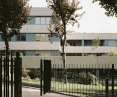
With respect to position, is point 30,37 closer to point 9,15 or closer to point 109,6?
point 9,15

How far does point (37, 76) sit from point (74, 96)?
20490mm

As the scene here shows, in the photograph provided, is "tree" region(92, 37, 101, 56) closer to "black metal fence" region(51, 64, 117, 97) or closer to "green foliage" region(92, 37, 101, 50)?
"green foliage" region(92, 37, 101, 50)

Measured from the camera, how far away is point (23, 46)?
3347 cm

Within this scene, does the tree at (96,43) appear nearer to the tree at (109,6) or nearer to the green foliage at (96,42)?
the green foliage at (96,42)

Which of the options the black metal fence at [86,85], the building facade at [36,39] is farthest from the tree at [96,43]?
the black metal fence at [86,85]

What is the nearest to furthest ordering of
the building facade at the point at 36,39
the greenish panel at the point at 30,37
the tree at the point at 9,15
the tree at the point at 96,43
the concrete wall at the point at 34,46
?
the tree at the point at 9,15 < the concrete wall at the point at 34,46 < the building facade at the point at 36,39 < the greenish panel at the point at 30,37 < the tree at the point at 96,43

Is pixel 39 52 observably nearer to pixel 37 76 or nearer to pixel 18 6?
pixel 37 76

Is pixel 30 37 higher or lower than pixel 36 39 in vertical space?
higher

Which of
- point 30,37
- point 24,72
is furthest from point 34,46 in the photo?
point 24,72

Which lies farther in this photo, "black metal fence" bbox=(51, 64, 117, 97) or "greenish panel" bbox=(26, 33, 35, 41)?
"greenish panel" bbox=(26, 33, 35, 41)

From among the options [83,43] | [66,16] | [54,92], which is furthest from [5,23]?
[83,43]

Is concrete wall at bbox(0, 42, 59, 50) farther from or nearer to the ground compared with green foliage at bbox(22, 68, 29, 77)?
farther from the ground

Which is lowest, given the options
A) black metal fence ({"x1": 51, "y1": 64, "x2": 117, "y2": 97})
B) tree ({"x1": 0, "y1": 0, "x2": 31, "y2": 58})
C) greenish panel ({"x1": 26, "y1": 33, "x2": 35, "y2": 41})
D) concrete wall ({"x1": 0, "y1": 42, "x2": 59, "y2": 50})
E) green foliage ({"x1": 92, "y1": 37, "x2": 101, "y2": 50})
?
black metal fence ({"x1": 51, "y1": 64, "x2": 117, "y2": 97})

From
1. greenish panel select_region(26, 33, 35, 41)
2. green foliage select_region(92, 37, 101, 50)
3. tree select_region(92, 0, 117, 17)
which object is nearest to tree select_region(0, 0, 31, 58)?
tree select_region(92, 0, 117, 17)
